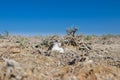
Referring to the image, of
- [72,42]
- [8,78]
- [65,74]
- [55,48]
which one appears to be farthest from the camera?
[72,42]

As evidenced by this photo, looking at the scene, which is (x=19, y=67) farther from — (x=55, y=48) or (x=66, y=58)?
(x=55, y=48)

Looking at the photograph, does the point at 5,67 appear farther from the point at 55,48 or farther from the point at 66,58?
the point at 55,48

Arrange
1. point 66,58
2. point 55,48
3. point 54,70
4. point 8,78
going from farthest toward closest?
point 55,48
point 66,58
point 54,70
point 8,78

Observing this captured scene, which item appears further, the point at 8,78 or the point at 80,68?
the point at 80,68

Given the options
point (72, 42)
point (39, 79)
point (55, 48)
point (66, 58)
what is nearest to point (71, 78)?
point (39, 79)

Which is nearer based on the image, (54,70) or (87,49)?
(54,70)

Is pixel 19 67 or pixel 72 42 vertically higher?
pixel 72 42

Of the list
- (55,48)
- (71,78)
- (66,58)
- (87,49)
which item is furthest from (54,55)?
(71,78)

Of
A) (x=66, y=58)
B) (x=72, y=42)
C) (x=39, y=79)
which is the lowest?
(x=39, y=79)

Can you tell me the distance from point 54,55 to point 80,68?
318 cm

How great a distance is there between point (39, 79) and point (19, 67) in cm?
47

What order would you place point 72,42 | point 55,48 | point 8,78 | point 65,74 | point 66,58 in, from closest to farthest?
point 8,78 < point 65,74 < point 66,58 < point 55,48 < point 72,42

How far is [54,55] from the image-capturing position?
401 inches

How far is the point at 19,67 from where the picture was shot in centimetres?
653
